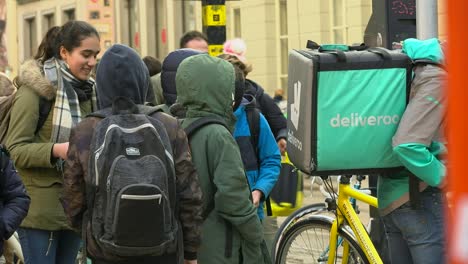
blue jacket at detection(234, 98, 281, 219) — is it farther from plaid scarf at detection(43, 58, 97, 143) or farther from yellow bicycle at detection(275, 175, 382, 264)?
Result: plaid scarf at detection(43, 58, 97, 143)

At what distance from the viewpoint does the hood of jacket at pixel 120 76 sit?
12.9ft

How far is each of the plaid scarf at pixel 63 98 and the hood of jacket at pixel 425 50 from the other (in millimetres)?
1565

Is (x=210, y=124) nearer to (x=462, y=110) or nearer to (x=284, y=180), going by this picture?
(x=462, y=110)

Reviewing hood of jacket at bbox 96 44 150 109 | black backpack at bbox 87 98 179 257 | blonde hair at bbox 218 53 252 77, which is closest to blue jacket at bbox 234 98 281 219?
blonde hair at bbox 218 53 252 77

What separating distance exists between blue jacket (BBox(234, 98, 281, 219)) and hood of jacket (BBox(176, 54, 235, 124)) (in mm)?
1136

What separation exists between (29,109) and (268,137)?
1.35m

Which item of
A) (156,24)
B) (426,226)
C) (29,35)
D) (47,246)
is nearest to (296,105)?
(426,226)

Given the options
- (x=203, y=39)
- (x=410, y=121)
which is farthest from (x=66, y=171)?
(x=203, y=39)

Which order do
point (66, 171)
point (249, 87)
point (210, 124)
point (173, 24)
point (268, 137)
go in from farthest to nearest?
point (173, 24)
point (249, 87)
point (268, 137)
point (210, 124)
point (66, 171)

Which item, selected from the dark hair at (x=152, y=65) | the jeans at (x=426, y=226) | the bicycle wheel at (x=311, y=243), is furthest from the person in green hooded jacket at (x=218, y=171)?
the dark hair at (x=152, y=65)

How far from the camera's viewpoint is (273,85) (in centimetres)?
2208

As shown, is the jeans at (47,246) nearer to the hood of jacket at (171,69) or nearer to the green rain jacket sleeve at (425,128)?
the hood of jacket at (171,69)

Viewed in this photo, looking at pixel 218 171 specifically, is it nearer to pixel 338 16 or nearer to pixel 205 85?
pixel 205 85

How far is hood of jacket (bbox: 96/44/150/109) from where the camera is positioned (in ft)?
12.9
